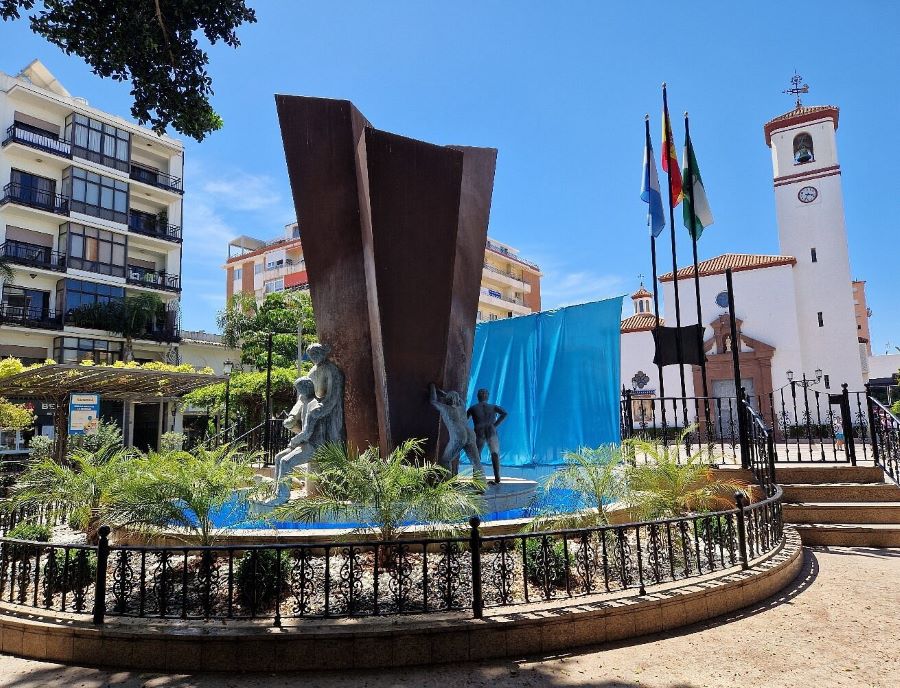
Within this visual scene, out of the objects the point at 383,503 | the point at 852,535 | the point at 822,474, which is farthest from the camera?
the point at 822,474

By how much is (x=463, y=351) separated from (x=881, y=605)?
18.5 ft

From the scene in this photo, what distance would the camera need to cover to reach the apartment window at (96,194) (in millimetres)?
30234

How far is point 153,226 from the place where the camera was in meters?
34.2

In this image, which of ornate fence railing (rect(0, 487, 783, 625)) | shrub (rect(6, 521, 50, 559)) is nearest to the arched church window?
ornate fence railing (rect(0, 487, 783, 625))

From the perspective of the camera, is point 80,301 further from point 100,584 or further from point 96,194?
Result: point 100,584

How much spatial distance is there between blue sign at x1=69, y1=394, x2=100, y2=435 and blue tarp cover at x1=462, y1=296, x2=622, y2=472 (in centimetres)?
987

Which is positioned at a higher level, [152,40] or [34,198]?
[34,198]

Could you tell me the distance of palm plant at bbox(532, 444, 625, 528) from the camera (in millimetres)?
6027

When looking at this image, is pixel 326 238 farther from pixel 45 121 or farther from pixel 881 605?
pixel 45 121

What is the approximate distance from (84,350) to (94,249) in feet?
17.0

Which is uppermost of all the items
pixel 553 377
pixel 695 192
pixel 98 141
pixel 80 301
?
pixel 98 141

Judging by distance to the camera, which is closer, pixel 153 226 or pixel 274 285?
pixel 153 226

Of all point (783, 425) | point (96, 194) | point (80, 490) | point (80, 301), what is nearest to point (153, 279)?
point (80, 301)

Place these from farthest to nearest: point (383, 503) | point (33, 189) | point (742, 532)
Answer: point (33, 189), point (742, 532), point (383, 503)
